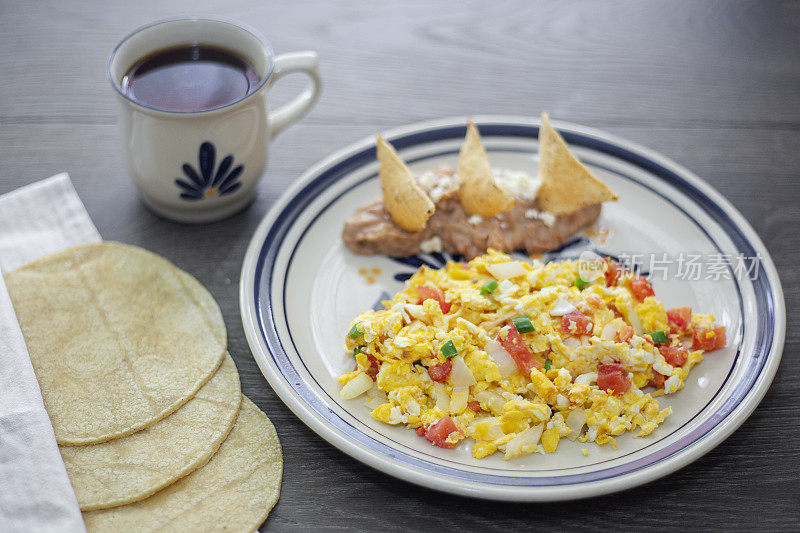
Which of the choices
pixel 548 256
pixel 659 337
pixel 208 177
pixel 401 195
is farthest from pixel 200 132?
pixel 659 337

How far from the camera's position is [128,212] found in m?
3.25

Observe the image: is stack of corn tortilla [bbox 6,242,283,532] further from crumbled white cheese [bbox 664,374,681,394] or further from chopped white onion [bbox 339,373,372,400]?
crumbled white cheese [bbox 664,374,681,394]

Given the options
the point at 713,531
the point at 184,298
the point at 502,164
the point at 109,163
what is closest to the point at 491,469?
the point at 713,531

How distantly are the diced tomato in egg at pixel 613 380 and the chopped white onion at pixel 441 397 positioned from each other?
1.62 feet

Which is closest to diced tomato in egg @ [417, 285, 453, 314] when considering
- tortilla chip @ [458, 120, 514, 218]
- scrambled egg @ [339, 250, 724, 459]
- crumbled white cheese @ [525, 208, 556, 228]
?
scrambled egg @ [339, 250, 724, 459]

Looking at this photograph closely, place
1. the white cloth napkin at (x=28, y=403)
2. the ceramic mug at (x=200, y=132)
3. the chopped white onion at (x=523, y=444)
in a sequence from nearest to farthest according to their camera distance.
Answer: the white cloth napkin at (x=28, y=403), the chopped white onion at (x=523, y=444), the ceramic mug at (x=200, y=132)

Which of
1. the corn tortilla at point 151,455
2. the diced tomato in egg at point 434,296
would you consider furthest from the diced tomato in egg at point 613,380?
the corn tortilla at point 151,455

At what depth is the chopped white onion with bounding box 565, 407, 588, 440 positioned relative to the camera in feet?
7.79

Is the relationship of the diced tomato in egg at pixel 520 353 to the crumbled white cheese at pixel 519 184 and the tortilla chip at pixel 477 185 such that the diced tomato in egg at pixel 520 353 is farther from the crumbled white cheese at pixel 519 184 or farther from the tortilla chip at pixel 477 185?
the crumbled white cheese at pixel 519 184

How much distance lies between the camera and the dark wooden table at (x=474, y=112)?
91.8 inches

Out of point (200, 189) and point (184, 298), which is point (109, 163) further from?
point (184, 298)

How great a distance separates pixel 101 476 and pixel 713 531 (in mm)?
1838

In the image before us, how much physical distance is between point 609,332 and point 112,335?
1.72 meters

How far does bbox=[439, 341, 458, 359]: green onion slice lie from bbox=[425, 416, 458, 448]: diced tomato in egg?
0.20 meters
